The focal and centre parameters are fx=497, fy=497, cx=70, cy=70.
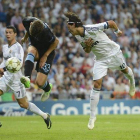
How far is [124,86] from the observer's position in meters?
22.7

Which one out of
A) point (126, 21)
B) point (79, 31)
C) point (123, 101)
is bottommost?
point (123, 101)

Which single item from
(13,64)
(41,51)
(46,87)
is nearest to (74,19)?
(41,51)

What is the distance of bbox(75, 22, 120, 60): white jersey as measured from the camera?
456 inches

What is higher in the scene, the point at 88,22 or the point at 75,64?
the point at 88,22

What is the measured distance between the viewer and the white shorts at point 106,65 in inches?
465

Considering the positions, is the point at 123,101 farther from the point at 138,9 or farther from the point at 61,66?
the point at 138,9

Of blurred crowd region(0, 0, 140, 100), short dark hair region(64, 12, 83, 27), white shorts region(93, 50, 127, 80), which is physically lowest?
blurred crowd region(0, 0, 140, 100)

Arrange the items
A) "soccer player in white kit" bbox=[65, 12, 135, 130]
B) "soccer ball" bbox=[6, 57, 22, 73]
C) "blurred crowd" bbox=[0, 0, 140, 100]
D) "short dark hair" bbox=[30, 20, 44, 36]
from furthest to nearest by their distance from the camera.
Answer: "blurred crowd" bbox=[0, 0, 140, 100] < "soccer ball" bbox=[6, 57, 22, 73] < "soccer player in white kit" bbox=[65, 12, 135, 130] < "short dark hair" bbox=[30, 20, 44, 36]

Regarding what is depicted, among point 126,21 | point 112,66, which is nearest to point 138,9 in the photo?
point 126,21

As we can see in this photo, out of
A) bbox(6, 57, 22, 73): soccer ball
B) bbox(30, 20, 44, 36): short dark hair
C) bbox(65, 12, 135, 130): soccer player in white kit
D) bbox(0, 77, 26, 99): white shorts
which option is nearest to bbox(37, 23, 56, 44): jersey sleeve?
bbox(30, 20, 44, 36): short dark hair

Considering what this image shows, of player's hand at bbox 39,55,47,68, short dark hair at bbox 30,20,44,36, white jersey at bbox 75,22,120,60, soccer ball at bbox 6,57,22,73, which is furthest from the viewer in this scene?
player's hand at bbox 39,55,47,68

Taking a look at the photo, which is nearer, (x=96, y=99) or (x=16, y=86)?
(x=96, y=99)

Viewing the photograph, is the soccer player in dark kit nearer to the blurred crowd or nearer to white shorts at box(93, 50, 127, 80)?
white shorts at box(93, 50, 127, 80)

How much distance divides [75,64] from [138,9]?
657cm
